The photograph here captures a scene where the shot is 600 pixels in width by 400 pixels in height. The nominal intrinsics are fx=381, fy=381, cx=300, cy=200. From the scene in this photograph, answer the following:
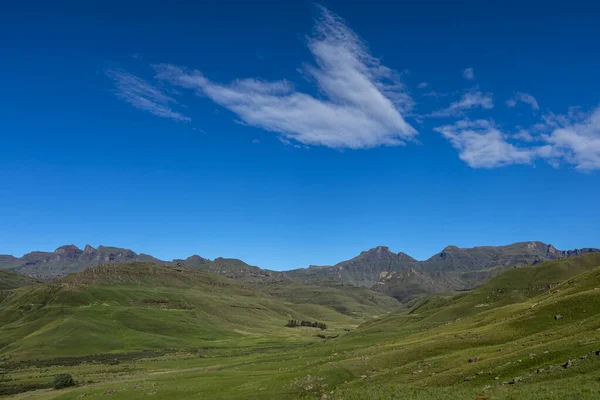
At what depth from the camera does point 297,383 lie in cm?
6309

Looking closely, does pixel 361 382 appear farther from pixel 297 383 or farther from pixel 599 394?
pixel 599 394

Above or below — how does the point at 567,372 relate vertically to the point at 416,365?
above

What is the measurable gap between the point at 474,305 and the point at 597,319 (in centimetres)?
15303

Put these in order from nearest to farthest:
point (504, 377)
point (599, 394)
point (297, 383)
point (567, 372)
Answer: point (599, 394) < point (567, 372) < point (504, 377) < point (297, 383)

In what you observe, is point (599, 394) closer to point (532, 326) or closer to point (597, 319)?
point (597, 319)

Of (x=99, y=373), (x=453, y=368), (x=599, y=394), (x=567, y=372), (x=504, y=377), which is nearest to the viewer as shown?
(x=599, y=394)

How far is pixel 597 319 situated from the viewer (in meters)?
50.1

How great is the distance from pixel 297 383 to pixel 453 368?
85.8 feet

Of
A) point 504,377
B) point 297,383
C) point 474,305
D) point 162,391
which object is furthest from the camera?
point 474,305

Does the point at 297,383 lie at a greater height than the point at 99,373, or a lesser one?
greater

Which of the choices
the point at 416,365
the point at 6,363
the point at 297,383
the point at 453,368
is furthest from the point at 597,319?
the point at 6,363

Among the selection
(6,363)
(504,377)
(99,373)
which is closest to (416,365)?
(504,377)

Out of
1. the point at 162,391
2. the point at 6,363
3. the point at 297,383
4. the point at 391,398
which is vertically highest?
A: the point at 391,398

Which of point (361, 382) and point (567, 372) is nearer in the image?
point (567, 372)
